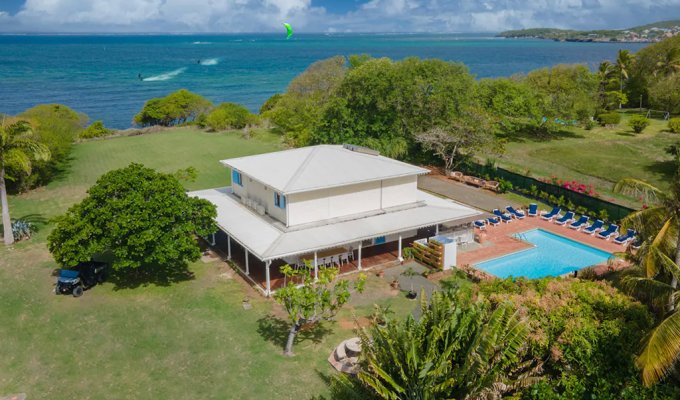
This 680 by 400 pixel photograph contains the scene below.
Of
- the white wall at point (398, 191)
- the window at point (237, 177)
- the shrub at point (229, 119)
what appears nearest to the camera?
the white wall at point (398, 191)

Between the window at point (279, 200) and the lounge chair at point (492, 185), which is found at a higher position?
the window at point (279, 200)

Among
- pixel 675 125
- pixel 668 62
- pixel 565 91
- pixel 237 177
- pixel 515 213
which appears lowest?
pixel 515 213

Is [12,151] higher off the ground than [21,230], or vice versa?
[12,151]

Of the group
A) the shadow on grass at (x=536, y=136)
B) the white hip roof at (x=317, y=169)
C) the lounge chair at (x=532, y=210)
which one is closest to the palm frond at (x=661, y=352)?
the white hip roof at (x=317, y=169)

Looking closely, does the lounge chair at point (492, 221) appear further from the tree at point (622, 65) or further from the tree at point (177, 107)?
the tree at point (177, 107)

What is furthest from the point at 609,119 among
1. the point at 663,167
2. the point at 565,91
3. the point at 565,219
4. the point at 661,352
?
the point at 661,352

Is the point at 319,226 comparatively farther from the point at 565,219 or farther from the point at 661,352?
the point at 661,352
